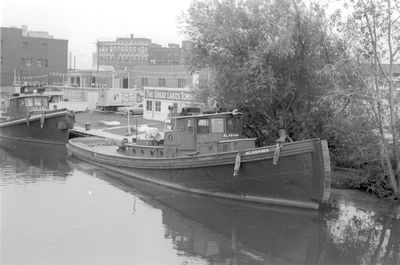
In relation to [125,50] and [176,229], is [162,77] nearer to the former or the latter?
[176,229]

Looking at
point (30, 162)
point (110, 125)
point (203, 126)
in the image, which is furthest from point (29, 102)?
point (203, 126)

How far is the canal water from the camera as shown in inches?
475

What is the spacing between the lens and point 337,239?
13477 millimetres

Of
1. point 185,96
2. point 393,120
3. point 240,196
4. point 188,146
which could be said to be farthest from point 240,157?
point 185,96

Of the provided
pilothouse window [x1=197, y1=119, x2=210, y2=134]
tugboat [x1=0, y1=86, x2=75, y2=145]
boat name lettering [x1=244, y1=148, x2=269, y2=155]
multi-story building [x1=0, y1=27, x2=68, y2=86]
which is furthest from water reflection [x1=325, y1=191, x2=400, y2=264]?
multi-story building [x1=0, y1=27, x2=68, y2=86]

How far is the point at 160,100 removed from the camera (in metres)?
40.0

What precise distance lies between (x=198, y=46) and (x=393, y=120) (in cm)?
864

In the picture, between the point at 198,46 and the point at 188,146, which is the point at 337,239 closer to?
the point at 188,146

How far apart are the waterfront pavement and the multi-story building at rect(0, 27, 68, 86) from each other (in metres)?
21.1

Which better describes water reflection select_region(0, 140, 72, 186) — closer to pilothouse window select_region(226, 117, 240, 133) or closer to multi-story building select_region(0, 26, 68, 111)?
pilothouse window select_region(226, 117, 240, 133)

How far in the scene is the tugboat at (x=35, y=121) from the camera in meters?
31.9

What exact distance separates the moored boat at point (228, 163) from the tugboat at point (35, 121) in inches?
460

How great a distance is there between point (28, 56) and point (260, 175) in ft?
193

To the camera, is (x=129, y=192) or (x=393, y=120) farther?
(x=129, y=192)
